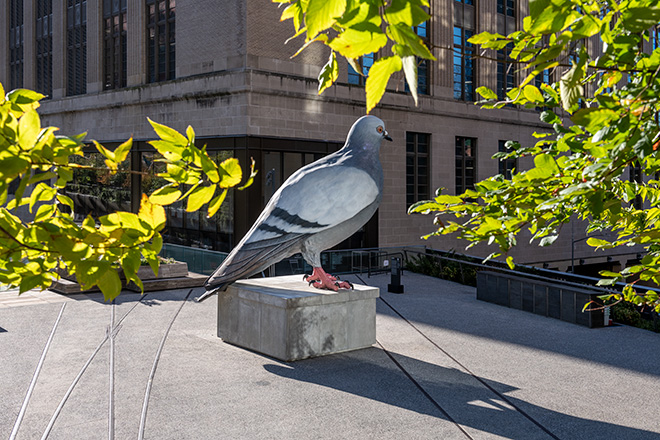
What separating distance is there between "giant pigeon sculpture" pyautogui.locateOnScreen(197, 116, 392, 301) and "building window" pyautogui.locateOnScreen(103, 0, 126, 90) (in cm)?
2320

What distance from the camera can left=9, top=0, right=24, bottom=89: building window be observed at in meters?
38.6

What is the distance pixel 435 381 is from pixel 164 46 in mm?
23512

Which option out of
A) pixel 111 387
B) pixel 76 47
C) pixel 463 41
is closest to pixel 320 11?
pixel 111 387

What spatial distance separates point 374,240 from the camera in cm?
2956

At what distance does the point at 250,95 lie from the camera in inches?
971

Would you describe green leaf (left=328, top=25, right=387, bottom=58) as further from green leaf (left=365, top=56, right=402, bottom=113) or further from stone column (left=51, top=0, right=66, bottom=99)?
stone column (left=51, top=0, right=66, bottom=99)

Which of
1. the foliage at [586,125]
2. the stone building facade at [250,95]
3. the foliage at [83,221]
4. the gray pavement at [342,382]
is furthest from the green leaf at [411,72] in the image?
the stone building facade at [250,95]

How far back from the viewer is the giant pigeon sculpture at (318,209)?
35.5ft

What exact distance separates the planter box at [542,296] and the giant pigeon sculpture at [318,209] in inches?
264

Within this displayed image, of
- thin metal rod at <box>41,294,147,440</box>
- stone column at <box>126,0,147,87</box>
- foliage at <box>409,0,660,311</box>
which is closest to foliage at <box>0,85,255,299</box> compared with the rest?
foliage at <box>409,0,660,311</box>

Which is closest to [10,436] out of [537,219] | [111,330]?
[111,330]

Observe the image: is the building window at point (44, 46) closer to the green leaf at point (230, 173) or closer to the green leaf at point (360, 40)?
the green leaf at point (230, 173)

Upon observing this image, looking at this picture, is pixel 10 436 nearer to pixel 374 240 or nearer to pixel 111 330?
pixel 111 330

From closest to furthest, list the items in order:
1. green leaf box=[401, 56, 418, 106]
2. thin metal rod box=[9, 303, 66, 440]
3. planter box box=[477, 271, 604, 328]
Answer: green leaf box=[401, 56, 418, 106]
thin metal rod box=[9, 303, 66, 440]
planter box box=[477, 271, 604, 328]
